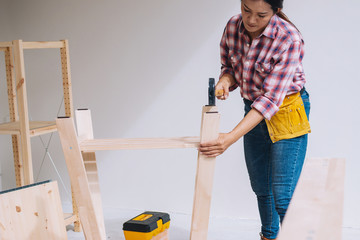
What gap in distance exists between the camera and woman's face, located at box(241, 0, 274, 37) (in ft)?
4.45

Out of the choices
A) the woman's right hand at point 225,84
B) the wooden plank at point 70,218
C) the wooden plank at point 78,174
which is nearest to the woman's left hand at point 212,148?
the woman's right hand at point 225,84

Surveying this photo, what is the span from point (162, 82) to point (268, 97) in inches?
52.6

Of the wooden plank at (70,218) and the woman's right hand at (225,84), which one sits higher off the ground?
the woman's right hand at (225,84)

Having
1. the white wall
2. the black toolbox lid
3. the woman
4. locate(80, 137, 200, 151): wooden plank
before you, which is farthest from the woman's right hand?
the white wall

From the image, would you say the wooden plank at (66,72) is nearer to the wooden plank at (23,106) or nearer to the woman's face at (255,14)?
the wooden plank at (23,106)

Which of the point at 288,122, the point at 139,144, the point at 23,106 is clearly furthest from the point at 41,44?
the point at 288,122

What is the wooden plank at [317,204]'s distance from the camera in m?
0.76

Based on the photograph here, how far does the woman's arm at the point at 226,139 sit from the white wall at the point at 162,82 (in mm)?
1091

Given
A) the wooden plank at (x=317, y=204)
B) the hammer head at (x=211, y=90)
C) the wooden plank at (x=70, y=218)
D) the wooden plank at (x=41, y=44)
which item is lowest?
the wooden plank at (x=70, y=218)

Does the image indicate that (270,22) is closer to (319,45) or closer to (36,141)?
(319,45)

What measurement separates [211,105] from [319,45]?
1.23 meters

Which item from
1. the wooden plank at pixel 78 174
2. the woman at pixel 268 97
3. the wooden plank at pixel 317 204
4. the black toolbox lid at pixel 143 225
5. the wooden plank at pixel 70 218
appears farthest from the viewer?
the wooden plank at pixel 70 218

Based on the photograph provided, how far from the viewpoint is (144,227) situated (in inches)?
71.1

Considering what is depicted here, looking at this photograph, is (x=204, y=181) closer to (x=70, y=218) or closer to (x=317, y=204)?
(x=317, y=204)
